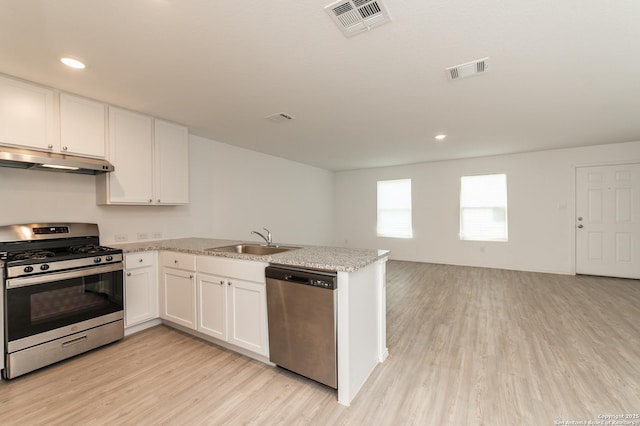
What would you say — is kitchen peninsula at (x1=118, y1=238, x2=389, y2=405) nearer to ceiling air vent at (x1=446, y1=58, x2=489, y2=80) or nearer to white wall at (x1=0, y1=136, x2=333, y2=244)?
white wall at (x1=0, y1=136, x2=333, y2=244)

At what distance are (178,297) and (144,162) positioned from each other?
1631 mm

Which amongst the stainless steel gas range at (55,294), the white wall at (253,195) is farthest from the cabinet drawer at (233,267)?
the white wall at (253,195)

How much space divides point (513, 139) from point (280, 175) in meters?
4.32

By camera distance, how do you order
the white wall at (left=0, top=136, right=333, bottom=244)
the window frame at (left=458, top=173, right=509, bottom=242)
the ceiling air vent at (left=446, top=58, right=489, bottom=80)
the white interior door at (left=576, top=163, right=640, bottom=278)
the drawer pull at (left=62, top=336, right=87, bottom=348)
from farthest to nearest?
the window frame at (left=458, top=173, right=509, bottom=242) < the white interior door at (left=576, top=163, right=640, bottom=278) < the white wall at (left=0, top=136, right=333, bottom=244) < the drawer pull at (left=62, top=336, right=87, bottom=348) < the ceiling air vent at (left=446, top=58, right=489, bottom=80)

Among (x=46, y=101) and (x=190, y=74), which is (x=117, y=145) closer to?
(x=46, y=101)

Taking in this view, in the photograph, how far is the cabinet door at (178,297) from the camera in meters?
2.68

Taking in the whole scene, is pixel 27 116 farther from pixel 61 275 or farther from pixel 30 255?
pixel 61 275

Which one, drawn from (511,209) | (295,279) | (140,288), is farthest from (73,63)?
(511,209)

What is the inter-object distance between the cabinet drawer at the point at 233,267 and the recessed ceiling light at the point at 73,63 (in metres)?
1.84

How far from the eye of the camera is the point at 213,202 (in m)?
4.29

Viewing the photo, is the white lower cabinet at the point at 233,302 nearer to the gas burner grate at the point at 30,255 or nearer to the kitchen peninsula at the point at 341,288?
the kitchen peninsula at the point at 341,288

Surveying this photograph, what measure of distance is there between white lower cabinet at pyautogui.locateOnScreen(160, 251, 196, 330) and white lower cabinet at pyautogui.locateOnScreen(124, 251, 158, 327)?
0.09 metres

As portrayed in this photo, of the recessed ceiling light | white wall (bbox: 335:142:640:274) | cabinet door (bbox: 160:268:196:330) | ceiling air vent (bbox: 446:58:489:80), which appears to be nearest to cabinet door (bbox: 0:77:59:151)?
the recessed ceiling light

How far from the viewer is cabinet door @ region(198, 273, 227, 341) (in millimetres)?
2430
